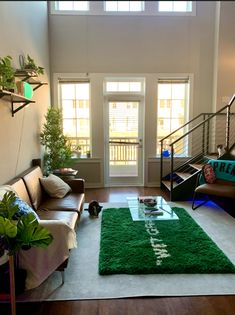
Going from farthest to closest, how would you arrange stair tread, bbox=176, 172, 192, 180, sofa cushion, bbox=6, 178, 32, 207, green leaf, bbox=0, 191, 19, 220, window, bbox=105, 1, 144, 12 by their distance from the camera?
window, bbox=105, 1, 144, 12, stair tread, bbox=176, 172, 192, 180, sofa cushion, bbox=6, 178, 32, 207, green leaf, bbox=0, 191, 19, 220

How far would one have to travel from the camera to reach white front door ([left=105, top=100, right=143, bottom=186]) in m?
5.80

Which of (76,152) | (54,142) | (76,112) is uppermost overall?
(76,112)

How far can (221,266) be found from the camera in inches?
99.6

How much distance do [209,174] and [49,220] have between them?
110 inches

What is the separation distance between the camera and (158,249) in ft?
9.41

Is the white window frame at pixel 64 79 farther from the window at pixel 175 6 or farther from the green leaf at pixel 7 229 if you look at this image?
the green leaf at pixel 7 229

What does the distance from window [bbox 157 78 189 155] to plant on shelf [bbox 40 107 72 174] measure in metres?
2.08

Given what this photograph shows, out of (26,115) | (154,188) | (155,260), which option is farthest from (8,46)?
(154,188)

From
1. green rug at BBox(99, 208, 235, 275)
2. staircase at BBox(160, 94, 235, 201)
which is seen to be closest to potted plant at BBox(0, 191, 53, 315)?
green rug at BBox(99, 208, 235, 275)

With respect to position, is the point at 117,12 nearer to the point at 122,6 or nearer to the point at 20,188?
the point at 122,6

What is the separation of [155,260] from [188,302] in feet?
1.96

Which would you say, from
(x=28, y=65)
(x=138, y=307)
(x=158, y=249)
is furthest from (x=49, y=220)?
(x=28, y=65)

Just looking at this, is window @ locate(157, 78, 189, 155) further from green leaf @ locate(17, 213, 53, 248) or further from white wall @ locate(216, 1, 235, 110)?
green leaf @ locate(17, 213, 53, 248)

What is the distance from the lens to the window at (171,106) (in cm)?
574
